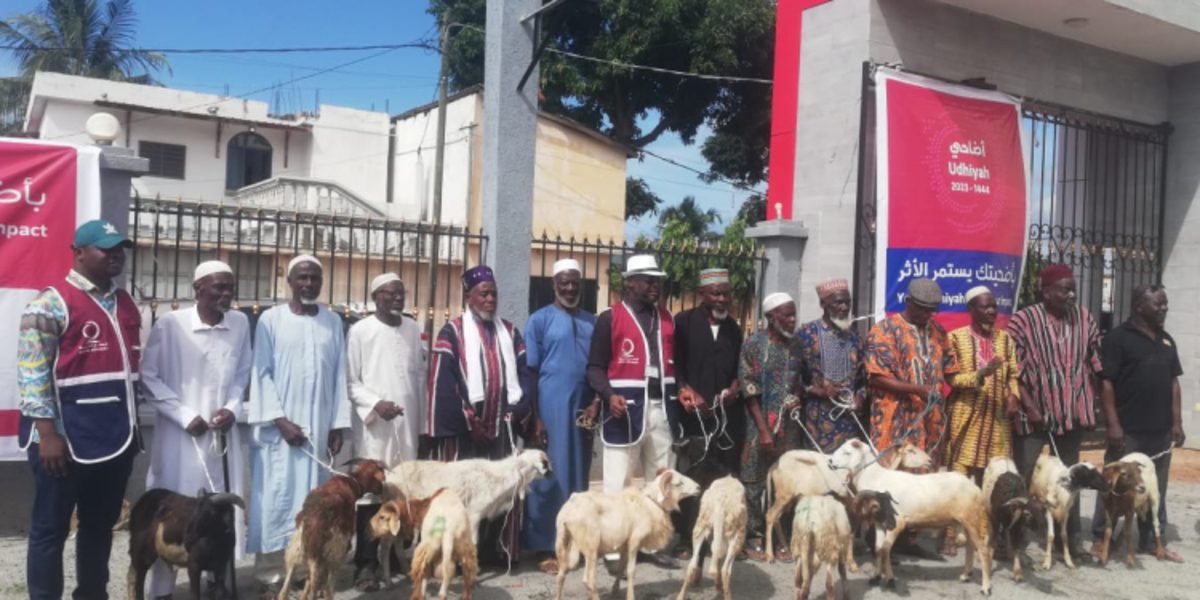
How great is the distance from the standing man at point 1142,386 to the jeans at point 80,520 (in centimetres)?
601

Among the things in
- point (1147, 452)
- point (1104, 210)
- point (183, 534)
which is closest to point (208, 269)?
point (183, 534)

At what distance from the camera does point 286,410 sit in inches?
193

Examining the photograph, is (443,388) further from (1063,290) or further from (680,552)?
(1063,290)

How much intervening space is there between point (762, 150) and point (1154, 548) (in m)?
17.7

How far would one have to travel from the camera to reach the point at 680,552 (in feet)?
19.7

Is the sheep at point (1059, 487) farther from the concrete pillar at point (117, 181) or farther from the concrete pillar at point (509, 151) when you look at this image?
the concrete pillar at point (117, 181)

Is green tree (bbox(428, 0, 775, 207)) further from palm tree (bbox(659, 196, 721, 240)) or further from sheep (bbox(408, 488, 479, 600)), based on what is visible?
sheep (bbox(408, 488, 479, 600))

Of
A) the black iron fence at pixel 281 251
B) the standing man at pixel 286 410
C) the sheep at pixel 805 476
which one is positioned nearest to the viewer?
the standing man at pixel 286 410

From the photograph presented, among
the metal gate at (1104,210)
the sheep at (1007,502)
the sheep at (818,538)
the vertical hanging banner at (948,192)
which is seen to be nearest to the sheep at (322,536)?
the sheep at (818,538)

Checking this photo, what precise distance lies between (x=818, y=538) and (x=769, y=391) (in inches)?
49.8

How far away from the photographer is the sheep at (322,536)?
429cm

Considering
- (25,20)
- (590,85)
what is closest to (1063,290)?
(590,85)

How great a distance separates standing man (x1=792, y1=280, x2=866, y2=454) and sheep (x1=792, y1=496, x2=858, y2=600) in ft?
3.43

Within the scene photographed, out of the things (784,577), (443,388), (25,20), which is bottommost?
(784,577)
